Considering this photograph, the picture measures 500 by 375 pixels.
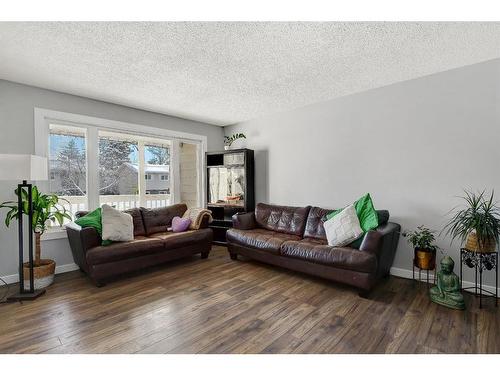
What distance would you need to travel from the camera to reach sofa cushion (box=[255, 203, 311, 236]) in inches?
143

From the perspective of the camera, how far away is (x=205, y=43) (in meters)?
2.14

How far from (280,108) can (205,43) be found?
7.17 feet

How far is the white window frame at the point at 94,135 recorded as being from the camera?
3.13 m

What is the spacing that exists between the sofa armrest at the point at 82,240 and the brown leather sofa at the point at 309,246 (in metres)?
1.78

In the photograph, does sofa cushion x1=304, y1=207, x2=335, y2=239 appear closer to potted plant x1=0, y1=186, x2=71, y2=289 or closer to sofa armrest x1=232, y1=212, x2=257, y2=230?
sofa armrest x1=232, y1=212, x2=257, y2=230

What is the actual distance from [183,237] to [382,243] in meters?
2.56

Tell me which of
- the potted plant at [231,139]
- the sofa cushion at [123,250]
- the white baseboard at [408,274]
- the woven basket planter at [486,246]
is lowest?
the white baseboard at [408,274]

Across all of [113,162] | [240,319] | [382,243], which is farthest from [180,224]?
[382,243]

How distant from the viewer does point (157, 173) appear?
14.5 ft

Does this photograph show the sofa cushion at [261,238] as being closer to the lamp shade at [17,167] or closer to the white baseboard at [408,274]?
the white baseboard at [408,274]

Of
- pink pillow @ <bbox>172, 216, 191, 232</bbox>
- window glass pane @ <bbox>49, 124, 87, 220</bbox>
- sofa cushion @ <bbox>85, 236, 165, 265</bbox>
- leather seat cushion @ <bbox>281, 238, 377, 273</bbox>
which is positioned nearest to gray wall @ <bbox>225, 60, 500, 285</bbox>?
leather seat cushion @ <bbox>281, 238, 377, 273</bbox>

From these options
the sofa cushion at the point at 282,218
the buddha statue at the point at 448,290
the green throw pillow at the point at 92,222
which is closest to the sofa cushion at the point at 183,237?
the green throw pillow at the point at 92,222
